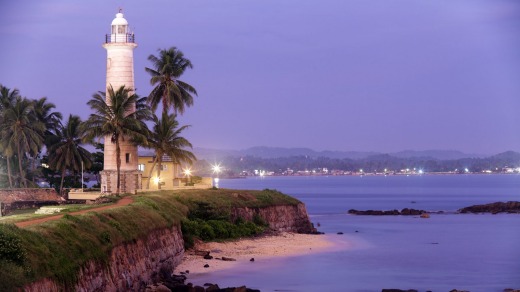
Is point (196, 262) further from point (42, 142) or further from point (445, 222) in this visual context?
point (445, 222)

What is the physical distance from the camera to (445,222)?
98000 mm

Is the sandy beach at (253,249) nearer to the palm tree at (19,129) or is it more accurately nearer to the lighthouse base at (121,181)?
the lighthouse base at (121,181)

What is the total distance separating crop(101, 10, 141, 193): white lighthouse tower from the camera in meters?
66.3

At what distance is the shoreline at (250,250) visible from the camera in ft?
155

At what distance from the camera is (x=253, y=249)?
56.2m

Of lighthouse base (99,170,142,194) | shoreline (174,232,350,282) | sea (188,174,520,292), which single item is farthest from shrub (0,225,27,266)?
lighthouse base (99,170,142,194)

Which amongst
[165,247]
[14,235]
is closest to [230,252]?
[165,247]

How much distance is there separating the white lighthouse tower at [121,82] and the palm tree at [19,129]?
466 inches

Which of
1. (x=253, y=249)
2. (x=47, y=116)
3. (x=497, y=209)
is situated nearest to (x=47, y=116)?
(x=47, y=116)

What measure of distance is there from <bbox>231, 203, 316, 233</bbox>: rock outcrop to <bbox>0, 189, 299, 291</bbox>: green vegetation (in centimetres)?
210

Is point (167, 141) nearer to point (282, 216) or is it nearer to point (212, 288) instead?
point (282, 216)

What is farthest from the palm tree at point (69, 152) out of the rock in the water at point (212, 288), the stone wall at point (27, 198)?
the rock in the water at point (212, 288)

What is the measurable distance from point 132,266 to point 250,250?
19.9 meters

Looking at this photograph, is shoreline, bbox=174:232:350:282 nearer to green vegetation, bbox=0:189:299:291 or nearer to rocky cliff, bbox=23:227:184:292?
rocky cliff, bbox=23:227:184:292
